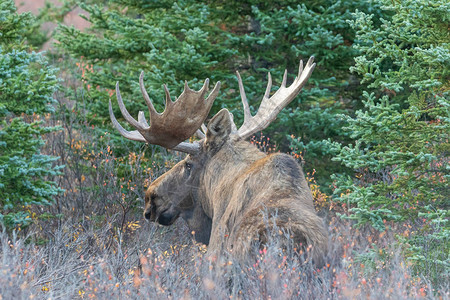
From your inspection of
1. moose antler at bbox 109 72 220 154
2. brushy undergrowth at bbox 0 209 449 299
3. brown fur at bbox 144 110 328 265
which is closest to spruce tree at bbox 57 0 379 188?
brown fur at bbox 144 110 328 265

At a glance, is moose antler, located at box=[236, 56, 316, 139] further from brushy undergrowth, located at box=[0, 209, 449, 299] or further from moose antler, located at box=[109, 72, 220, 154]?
brushy undergrowth, located at box=[0, 209, 449, 299]

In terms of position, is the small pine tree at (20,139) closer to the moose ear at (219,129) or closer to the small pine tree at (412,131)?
the moose ear at (219,129)

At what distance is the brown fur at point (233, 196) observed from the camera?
14.6 ft

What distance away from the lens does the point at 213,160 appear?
587 centimetres

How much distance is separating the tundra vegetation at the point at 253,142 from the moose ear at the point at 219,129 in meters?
0.93

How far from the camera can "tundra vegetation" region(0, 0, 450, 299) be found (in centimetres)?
447

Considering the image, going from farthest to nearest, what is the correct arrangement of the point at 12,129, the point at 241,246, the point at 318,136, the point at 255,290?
the point at 318,136 < the point at 12,129 < the point at 241,246 < the point at 255,290

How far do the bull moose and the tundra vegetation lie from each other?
23 centimetres

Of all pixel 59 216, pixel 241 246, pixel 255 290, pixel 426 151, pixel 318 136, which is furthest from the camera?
pixel 318 136

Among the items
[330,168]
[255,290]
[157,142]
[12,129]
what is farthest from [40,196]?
[330,168]

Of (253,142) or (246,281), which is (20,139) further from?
(246,281)

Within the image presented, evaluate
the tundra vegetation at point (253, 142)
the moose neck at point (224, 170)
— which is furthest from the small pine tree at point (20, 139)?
the moose neck at point (224, 170)

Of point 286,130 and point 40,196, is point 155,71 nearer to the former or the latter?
point 286,130

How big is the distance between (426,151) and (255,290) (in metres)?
2.32
